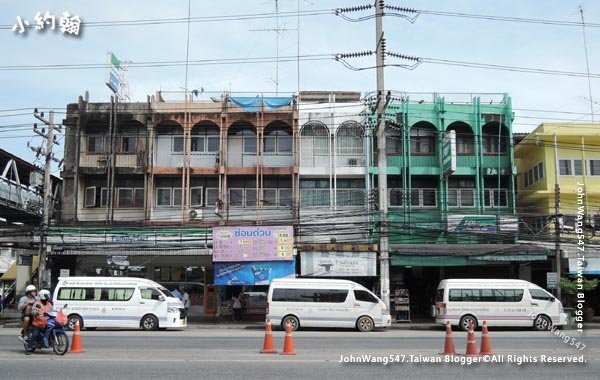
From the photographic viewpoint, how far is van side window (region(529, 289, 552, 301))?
24.2 metres

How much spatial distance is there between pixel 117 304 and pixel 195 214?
8.90m

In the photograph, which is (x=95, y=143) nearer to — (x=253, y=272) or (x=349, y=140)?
(x=253, y=272)

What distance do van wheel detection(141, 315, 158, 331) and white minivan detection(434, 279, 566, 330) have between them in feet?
37.8

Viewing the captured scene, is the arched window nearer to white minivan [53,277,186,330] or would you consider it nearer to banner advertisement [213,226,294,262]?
banner advertisement [213,226,294,262]

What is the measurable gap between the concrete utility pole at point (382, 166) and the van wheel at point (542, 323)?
19.7 ft

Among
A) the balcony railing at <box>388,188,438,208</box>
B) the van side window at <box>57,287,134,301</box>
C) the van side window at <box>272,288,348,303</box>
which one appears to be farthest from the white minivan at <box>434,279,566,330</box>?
the van side window at <box>57,287,134,301</box>

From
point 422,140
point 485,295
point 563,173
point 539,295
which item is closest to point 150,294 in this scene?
point 485,295

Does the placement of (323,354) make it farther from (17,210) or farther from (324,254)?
(17,210)

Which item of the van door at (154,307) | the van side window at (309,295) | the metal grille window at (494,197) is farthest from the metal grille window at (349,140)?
the van door at (154,307)

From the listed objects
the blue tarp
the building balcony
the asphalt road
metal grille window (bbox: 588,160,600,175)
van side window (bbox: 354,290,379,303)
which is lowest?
the asphalt road

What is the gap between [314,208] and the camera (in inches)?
1228

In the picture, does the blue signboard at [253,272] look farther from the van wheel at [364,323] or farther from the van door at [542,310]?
the van door at [542,310]

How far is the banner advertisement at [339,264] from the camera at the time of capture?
2845 cm

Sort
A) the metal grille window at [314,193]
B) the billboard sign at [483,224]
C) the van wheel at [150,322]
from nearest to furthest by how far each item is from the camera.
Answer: the van wheel at [150,322], the billboard sign at [483,224], the metal grille window at [314,193]
